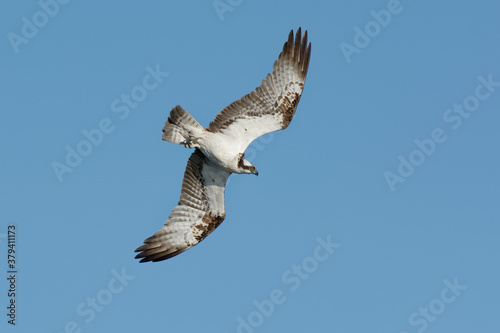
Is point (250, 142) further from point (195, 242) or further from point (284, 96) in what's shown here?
point (195, 242)

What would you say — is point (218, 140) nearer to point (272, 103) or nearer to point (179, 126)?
point (179, 126)

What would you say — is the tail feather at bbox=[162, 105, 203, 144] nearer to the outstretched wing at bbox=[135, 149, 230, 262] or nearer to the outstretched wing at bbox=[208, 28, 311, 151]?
the outstretched wing at bbox=[208, 28, 311, 151]

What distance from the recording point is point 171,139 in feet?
42.1

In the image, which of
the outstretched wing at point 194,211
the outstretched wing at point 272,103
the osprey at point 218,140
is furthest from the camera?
the outstretched wing at point 194,211

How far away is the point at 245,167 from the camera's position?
12891 millimetres

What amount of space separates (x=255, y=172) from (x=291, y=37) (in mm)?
3018

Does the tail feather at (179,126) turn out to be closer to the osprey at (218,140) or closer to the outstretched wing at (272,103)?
the osprey at (218,140)

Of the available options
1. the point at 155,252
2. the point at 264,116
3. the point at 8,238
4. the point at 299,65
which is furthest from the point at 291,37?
the point at 8,238

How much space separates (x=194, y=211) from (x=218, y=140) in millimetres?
1806

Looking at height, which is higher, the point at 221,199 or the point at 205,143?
the point at 205,143

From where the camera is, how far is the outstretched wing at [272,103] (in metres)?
13.0

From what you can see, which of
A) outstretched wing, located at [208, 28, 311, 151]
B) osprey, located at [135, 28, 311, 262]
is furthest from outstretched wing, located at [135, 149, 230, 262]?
outstretched wing, located at [208, 28, 311, 151]

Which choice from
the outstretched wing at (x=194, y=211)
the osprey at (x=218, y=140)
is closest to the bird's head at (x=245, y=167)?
the osprey at (x=218, y=140)

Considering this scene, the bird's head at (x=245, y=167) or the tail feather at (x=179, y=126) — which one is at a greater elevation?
the tail feather at (x=179, y=126)
